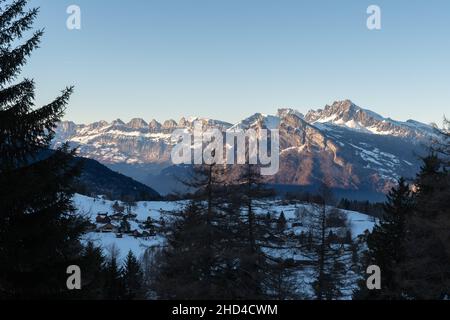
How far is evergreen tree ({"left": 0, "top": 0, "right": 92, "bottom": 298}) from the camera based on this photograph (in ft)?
44.6

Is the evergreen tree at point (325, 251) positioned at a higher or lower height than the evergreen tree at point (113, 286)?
higher

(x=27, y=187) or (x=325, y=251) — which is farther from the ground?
(x=27, y=187)

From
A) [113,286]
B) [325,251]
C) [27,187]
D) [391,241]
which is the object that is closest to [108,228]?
[113,286]

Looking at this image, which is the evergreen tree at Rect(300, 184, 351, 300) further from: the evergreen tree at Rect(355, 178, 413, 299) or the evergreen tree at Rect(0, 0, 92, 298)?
the evergreen tree at Rect(0, 0, 92, 298)

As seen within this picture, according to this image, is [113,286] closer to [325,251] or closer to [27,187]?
[325,251]

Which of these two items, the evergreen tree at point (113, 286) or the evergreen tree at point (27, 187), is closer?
the evergreen tree at point (27, 187)

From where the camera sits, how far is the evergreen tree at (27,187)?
1359 cm

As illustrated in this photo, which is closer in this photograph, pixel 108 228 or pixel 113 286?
pixel 113 286

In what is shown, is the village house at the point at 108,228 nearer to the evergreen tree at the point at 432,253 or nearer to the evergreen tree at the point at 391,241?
the evergreen tree at the point at 391,241

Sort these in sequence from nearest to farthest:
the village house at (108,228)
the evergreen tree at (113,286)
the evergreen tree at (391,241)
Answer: the evergreen tree at (391,241) → the evergreen tree at (113,286) → the village house at (108,228)

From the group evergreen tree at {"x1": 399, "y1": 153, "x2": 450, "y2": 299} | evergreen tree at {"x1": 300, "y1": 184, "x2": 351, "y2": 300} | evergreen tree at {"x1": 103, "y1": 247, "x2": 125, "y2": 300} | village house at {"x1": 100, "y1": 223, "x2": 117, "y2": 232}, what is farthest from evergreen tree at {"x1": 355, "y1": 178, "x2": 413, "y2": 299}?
village house at {"x1": 100, "y1": 223, "x2": 117, "y2": 232}

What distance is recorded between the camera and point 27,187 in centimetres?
1341

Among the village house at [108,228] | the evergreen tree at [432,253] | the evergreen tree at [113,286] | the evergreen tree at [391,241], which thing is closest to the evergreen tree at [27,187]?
the evergreen tree at [432,253]
